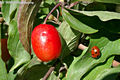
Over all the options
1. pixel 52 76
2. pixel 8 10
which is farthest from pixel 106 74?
pixel 8 10

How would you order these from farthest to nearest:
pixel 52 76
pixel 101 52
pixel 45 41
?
pixel 52 76 < pixel 101 52 < pixel 45 41

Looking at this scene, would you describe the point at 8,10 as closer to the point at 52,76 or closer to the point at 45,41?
the point at 45,41

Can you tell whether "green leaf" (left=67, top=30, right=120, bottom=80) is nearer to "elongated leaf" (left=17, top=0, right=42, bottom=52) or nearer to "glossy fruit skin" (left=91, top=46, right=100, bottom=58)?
"glossy fruit skin" (left=91, top=46, right=100, bottom=58)

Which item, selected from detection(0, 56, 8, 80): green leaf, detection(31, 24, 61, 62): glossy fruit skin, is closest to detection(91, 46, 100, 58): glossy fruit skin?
detection(31, 24, 61, 62): glossy fruit skin

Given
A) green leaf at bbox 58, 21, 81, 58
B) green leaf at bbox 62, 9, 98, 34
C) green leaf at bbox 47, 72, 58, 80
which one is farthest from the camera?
green leaf at bbox 47, 72, 58, 80

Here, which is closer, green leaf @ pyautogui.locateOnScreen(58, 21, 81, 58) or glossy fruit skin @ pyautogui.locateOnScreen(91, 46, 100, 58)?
glossy fruit skin @ pyautogui.locateOnScreen(91, 46, 100, 58)

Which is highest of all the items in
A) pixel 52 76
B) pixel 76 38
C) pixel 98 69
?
pixel 76 38

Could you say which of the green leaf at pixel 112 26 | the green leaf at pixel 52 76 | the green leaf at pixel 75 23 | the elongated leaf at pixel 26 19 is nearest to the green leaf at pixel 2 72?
the elongated leaf at pixel 26 19

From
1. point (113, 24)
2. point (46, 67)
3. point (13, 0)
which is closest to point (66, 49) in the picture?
point (46, 67)
